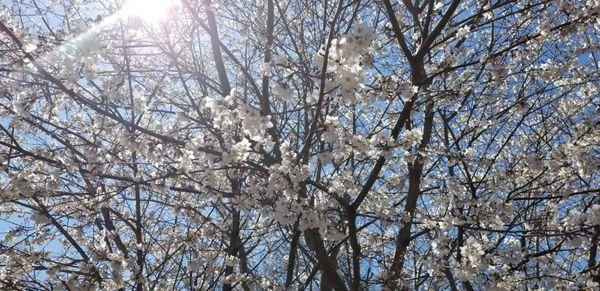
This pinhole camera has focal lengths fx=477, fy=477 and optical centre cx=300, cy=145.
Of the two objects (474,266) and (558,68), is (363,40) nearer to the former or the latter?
(474,266)

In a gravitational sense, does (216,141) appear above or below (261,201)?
above

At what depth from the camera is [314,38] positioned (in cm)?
668

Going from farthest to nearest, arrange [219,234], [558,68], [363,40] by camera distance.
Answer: [219,234] → [558,68] → [363,40]

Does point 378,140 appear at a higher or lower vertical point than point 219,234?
lower

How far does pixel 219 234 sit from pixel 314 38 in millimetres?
2973

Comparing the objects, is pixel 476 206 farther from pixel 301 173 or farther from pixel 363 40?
pixel 363 40

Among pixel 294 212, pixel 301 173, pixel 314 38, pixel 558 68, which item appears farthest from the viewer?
pixel 314 38

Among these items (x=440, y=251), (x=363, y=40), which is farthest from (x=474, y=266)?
(x=363, y=40)

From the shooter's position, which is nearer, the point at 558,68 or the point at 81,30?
the point at 81,30

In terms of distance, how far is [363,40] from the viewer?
2672mm

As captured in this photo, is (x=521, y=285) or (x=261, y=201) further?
(x=521, y=285)

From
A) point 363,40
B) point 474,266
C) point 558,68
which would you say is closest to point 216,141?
point 363,40

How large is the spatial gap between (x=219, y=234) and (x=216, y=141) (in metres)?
1.98

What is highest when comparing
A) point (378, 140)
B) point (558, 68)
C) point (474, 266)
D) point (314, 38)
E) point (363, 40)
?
point (314, 38)
